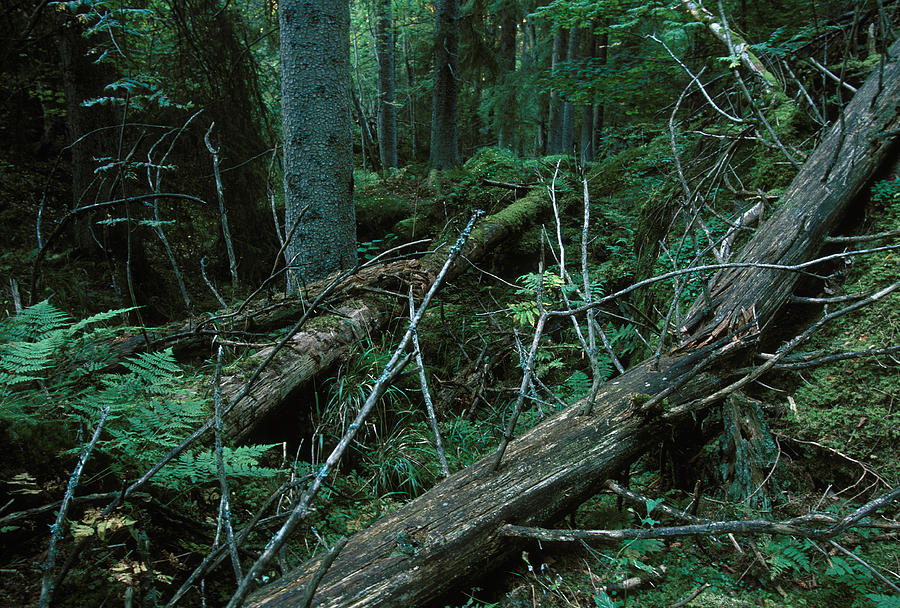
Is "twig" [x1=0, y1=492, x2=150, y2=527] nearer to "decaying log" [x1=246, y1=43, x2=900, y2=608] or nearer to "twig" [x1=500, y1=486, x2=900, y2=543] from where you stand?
"decaying log" [x1=246, y1=43, x2=900, y2=608]

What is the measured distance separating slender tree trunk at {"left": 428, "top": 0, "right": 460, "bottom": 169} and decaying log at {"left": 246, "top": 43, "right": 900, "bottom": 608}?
7227 mm

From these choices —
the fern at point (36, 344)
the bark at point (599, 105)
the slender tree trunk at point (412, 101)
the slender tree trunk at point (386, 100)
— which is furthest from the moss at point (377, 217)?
the slender tree trunk at point (412, 101)

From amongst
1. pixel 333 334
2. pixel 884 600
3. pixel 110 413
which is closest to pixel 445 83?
pixel 333 334

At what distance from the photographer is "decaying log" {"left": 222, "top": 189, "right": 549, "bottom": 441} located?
9.46 feet

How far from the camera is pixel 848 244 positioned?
3.08m

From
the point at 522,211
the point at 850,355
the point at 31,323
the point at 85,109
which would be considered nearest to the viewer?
the point at 850,355

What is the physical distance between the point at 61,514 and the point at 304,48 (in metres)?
4.41

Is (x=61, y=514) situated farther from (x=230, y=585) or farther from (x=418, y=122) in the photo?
(x=418, y=122)

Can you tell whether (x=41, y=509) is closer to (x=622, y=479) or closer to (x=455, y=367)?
(x=622, y=479)

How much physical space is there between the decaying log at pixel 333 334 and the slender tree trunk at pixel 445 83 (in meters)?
4.66

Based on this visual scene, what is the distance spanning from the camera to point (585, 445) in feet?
7.36

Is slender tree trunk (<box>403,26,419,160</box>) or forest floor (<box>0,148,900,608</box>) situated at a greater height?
slender tree trunk (<box>403,26,419,160</box>)

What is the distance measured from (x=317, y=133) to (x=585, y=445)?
155 inches

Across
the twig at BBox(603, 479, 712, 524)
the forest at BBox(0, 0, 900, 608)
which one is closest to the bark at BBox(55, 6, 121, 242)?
the forest at BBox(0, 0, 900, 608)
